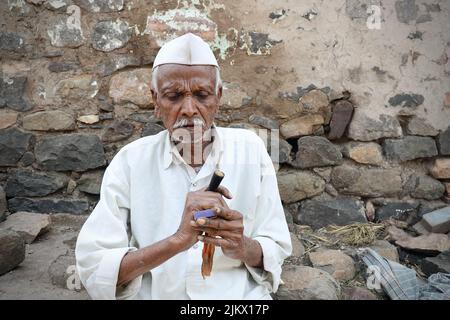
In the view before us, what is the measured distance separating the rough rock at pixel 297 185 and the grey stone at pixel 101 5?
5.76 feet

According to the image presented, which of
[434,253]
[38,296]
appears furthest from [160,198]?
[434,253]

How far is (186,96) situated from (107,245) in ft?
2.31

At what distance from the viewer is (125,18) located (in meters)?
3.14

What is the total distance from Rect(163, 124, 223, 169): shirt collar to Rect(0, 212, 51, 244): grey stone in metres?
1.58

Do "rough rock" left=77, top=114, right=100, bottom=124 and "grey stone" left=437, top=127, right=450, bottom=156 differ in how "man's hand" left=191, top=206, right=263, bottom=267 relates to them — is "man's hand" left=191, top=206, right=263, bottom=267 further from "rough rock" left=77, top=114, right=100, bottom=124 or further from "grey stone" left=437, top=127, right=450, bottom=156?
"grey stone" left=437, top=127, right=450, bottom=156

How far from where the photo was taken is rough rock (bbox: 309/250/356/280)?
107 inches

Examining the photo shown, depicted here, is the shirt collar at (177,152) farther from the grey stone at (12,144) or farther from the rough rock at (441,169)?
the rough rock at (441,169)

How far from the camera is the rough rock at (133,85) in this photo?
3186 mm

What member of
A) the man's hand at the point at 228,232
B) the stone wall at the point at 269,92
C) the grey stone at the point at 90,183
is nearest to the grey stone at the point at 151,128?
the stone wall at the point at 269,92

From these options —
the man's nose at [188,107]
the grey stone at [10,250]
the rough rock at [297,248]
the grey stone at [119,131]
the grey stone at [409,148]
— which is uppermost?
the man's nose at [188,107]

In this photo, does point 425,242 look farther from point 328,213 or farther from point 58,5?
point 58,5

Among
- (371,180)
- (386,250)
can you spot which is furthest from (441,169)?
(386,250)

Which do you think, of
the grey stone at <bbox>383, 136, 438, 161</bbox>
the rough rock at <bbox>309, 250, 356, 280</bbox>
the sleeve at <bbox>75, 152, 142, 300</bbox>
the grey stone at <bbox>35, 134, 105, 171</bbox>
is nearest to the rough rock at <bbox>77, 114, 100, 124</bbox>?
the grey stone at <bbox>35, 134, 105, 171</bbox>

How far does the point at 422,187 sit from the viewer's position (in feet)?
10.9
